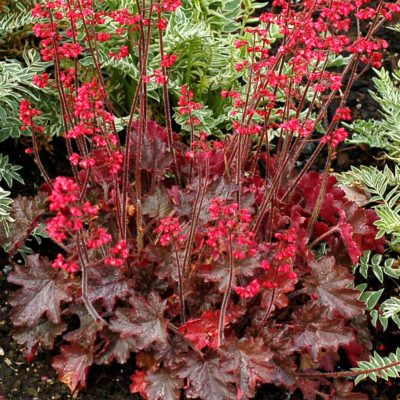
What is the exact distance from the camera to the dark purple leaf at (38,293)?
2566mm

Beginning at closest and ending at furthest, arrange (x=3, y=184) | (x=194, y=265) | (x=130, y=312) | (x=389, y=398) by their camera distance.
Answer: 1. (x=130, y=312)
2. (x=194, y=265)
3. (x=389, y=398)
4. (x=3, y=184)

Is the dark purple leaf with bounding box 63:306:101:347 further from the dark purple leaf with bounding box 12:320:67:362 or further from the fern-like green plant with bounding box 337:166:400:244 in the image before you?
the fern-like green plant with bounding box 337:166:400:244

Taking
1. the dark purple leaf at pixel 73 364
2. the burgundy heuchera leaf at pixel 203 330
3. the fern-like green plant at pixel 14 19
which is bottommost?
the dark purple leaf at pixel 73 364

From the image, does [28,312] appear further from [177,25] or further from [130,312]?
[177,25]

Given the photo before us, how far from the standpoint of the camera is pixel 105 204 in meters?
2.83

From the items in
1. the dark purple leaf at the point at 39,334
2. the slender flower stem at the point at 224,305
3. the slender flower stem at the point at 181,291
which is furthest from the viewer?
the dark purple leaf at the point at 39,334

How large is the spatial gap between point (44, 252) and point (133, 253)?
602 millimetres

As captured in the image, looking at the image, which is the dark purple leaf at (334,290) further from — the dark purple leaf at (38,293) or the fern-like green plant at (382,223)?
the dark purple leaf at (38,293)

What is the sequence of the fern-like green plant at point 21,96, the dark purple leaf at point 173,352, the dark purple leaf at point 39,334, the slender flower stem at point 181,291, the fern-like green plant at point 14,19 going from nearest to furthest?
the slender flower stem at point 181,291 → the dark purple leaf at point 173,352 → the dark purple leaf at point 39,334 → the fern-like green plant at point 21,96 → the fern-like green plant at point 14,19

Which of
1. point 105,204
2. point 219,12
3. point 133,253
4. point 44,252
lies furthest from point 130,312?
point 219,12

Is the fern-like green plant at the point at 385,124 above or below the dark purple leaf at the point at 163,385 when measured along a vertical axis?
above

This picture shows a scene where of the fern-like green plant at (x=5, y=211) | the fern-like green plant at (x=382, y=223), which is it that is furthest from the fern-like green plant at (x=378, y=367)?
the fern-like green plant at (x=5, y=211)

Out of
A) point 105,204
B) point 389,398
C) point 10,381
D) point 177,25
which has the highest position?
point 177,25

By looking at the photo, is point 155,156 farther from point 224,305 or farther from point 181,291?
point 224,305
